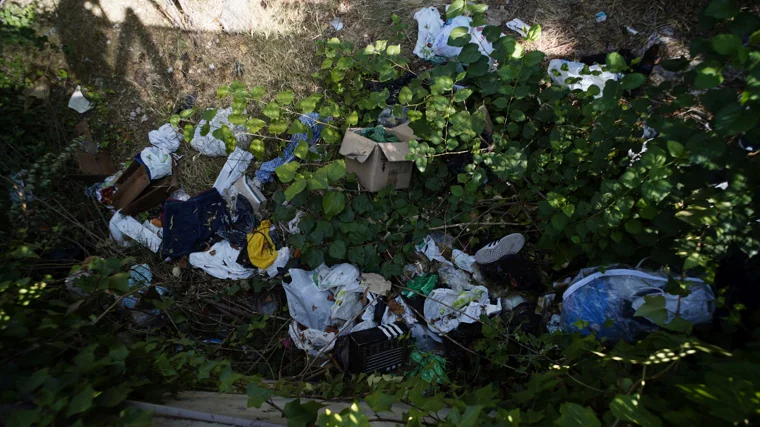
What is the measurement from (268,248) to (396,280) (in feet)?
3.28

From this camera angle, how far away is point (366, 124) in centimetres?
284

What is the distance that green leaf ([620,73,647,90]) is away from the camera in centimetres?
175

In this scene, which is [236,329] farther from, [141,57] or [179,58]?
[141,57]

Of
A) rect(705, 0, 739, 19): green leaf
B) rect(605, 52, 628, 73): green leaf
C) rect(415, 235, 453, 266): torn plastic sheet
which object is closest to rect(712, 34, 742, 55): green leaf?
rect(705, 0, 739, 19): green leaf

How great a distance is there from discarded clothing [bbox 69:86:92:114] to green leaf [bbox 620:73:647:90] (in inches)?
175

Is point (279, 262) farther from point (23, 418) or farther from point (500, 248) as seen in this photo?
point (23, 418)

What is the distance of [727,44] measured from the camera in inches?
49.3

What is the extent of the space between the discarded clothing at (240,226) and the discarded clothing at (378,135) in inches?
44.4

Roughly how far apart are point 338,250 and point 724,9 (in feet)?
6.87

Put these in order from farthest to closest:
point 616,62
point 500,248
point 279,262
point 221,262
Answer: point 221,262, point 279,262, point 500,248, point 616,62

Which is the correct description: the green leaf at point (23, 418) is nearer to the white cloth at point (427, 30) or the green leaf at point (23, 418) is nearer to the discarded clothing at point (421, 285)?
the discarded clothing at point (421, 285)

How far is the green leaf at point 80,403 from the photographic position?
1.06 metres

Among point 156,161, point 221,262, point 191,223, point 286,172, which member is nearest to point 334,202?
point 286,172

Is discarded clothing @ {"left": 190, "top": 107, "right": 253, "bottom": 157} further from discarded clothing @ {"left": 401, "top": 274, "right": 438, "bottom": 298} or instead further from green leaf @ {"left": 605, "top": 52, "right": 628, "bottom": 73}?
green leaf @ {"left": 605, "top": 52, "right": 628, "bottom": 73}
